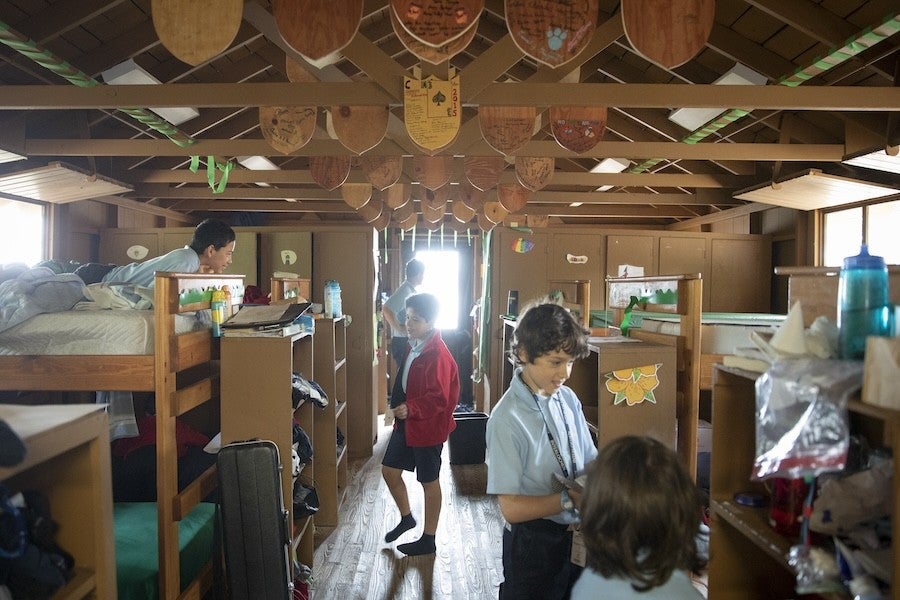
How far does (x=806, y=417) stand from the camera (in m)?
1.06

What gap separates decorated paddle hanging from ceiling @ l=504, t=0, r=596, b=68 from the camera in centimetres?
190

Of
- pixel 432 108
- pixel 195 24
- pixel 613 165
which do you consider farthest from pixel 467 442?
pixel 195 24

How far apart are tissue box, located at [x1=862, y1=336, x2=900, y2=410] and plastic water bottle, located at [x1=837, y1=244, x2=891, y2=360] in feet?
0.51

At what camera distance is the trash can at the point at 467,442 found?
18.6 ft

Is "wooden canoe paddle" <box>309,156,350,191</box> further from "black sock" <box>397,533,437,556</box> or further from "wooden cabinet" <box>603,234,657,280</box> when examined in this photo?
"wooden cabinet" <box>603,234,657,280</box>

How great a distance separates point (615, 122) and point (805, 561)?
5668 mm

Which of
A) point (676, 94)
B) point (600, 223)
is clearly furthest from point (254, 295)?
point (600, 223)

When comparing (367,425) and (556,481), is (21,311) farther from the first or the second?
(367,425)

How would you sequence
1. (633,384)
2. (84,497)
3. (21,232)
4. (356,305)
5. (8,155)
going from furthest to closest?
(356,305), (21,232), (8,155), (633,384), (84,497)

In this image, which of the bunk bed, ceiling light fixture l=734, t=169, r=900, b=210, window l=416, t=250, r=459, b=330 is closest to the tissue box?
the bunk bed

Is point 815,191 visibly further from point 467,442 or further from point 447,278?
point 447,278

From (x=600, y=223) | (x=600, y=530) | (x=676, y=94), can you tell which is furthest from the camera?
(x=600, y=223)

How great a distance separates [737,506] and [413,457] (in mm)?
2441

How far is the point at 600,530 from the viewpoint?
118 centimetres
